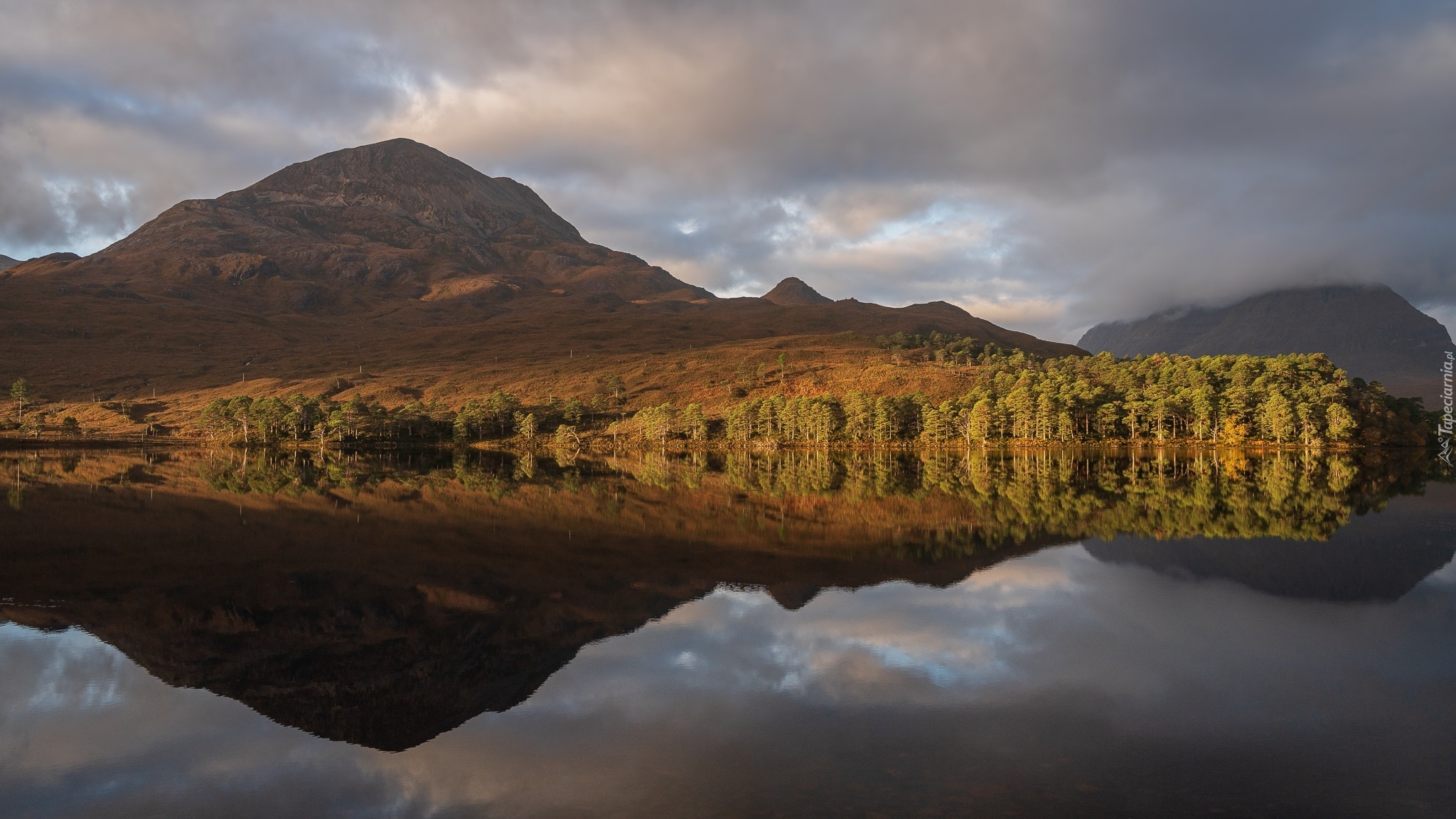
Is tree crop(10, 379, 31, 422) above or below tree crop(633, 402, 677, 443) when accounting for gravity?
above

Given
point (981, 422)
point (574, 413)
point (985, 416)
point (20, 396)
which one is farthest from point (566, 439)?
point (20, 396)

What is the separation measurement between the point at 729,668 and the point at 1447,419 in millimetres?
136951

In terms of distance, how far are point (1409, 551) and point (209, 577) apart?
147ft

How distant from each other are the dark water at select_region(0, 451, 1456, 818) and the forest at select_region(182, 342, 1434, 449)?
95584 mm

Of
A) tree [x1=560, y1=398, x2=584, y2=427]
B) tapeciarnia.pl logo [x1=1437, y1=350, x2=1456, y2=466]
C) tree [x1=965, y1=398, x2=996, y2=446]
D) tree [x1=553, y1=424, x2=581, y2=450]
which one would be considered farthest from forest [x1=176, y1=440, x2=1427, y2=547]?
tree [x1=560, y1=398, x2=584, y2=427]

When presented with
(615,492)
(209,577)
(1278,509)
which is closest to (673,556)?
(209,577)

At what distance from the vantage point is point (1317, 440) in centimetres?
10962

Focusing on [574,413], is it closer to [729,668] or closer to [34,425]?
[34,425]

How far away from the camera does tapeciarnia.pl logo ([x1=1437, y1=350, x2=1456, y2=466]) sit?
89300 millimetres

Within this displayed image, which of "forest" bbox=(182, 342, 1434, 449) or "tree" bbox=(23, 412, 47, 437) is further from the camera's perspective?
"tree" bbox=(23, 412, 47, 437)

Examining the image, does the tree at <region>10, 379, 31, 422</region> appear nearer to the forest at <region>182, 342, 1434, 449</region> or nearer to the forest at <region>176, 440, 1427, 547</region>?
the forest at <region>182, 342, 1434, 449</region>

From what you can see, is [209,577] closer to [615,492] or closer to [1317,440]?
[615,492]

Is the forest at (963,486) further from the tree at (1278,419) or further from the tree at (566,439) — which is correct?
the tree at (566,439)

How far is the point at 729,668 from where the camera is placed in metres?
16.9
